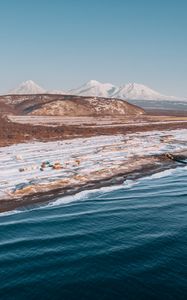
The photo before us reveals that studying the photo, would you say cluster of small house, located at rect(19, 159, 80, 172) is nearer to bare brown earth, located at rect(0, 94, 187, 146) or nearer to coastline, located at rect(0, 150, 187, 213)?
coastline, located at rect(0, 150, 187, 213)

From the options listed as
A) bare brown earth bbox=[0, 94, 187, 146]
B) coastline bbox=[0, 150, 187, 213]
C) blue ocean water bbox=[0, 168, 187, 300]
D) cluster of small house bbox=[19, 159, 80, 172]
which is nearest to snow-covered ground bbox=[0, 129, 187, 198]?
cluster of small house bbox=[19, 159, 80, 172]

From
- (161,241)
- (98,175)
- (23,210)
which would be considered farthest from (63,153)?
(161,241)

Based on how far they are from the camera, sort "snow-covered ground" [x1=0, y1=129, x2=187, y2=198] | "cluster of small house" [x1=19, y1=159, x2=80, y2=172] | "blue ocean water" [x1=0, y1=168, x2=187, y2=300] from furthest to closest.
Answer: "cluster of small house" [x1=19, y1=159, x2=80, y2=172]
"snow-covered ground" [x1=0, y1=129, x2=187, y2=198]
"blue ocean water" [x1=0, y1=168, x2=187, y2=300]

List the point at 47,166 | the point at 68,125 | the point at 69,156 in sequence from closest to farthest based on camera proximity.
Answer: the point at 47,166
the point at 69,156
the point at 68,125

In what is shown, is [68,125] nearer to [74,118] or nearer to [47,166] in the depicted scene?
[74,118]

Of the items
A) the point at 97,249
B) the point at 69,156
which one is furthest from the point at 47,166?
the point at 97,249
